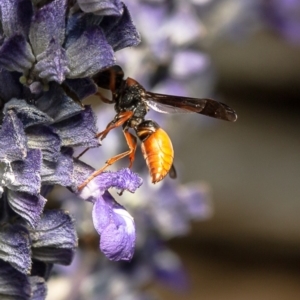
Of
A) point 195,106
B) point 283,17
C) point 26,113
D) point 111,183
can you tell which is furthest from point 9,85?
point 283,17

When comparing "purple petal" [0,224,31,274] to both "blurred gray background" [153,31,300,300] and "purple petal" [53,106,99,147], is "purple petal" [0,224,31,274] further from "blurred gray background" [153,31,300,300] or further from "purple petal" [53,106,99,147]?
"blurred gray background" [153,31,300,300]

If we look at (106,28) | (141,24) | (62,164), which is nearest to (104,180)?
(62,164)

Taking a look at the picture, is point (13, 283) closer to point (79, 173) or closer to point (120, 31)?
point (79, 173)

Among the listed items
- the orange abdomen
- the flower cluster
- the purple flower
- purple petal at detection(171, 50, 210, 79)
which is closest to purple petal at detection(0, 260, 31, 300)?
the flower cluster

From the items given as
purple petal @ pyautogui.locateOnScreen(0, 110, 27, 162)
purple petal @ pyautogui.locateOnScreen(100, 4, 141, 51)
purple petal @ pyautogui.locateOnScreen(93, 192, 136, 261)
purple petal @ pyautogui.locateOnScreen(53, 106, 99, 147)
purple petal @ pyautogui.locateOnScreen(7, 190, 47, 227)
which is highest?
purple petal @ pyautogui.locateOnScreen(100, 4, 141, 51)

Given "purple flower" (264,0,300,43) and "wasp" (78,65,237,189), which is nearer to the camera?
"wasp" (78,65,237,189)

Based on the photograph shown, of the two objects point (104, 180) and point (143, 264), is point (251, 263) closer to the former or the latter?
point (143, 264)
